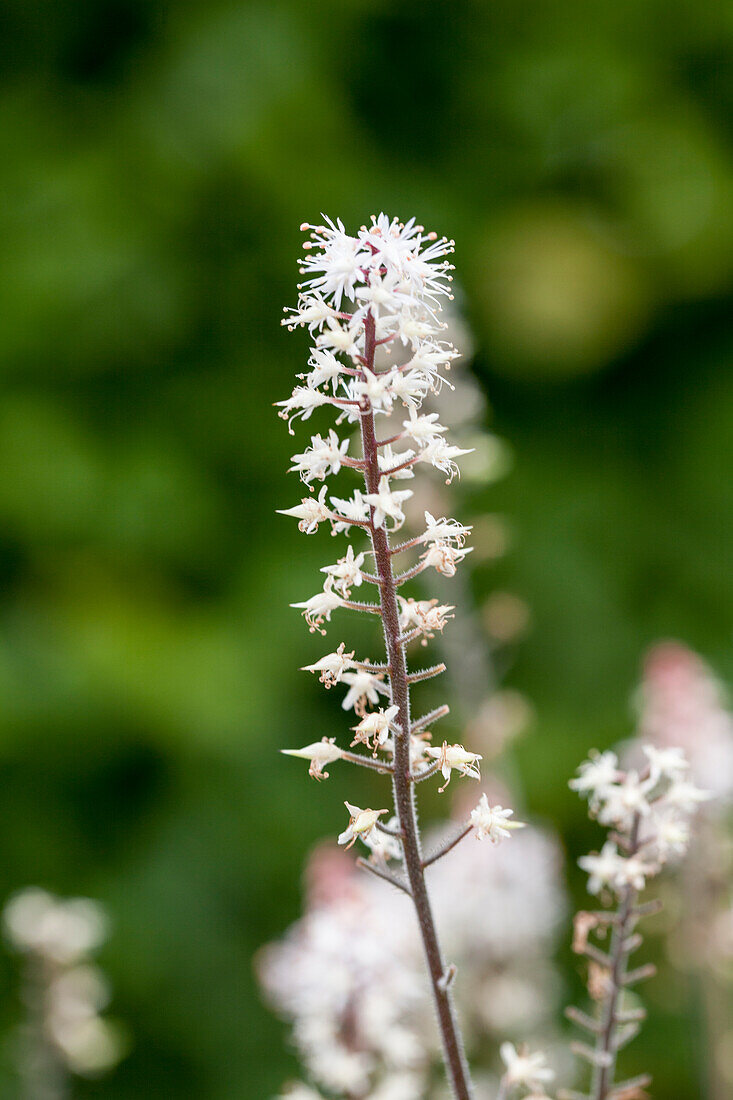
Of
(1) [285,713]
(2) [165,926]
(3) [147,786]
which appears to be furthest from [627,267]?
(2) [165,926]

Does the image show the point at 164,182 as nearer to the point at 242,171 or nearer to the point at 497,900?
the point at 242,171

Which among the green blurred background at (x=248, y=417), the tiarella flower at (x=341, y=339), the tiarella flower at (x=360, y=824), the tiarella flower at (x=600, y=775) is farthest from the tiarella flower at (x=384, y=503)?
the green blurred background at (x=248, y=417)

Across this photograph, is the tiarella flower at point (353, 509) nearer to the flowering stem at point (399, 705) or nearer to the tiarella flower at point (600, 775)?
the flowering stem at point (399, 705)

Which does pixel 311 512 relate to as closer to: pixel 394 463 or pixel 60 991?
pixel 394 463

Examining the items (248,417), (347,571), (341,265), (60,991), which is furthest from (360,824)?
(248,417)

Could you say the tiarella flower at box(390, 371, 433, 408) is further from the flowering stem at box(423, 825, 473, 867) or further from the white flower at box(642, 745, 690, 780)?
the white flower at box(642, 745, 690, 780)

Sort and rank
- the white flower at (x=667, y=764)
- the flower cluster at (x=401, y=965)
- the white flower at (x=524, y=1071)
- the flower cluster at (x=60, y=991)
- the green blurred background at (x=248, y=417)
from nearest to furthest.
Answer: the white flower at (x=524, y=1071) < the white flower at (x=667, y=764) < the flower cluster at (x=401, y=965) < the flower cluster at (x=60, y=991) < the green blurred background at (x=248, y=417)

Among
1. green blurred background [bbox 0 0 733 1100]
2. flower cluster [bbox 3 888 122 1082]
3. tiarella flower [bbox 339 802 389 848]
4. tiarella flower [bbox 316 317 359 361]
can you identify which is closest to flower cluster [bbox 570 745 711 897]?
tiarella flower [bbox 339 802 389 848]
